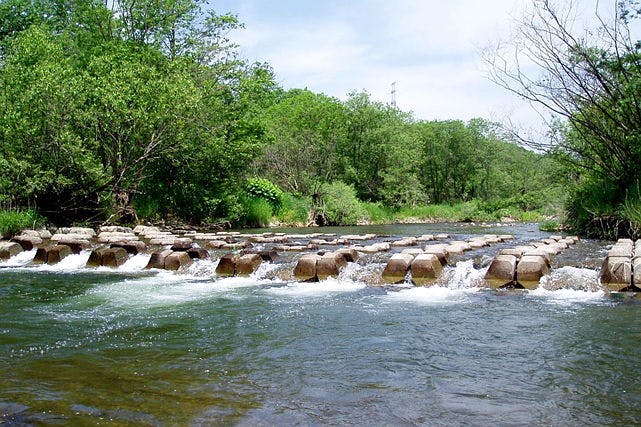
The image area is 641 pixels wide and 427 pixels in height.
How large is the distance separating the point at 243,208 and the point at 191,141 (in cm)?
412

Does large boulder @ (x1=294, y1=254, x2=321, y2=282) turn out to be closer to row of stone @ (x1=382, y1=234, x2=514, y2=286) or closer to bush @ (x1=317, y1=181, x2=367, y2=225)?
row of stone @ (x1=382, y1=234, x2=514, y2=286)

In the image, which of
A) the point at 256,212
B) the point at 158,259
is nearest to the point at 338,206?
the point at 256,212

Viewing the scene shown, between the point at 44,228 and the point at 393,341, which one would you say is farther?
the point at 44,228

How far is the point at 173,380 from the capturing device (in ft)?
14.8

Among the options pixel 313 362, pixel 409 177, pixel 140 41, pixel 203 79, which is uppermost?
pixel 140 41

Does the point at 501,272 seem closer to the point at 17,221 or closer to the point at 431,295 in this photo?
the point at 431,295

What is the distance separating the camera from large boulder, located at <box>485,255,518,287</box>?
8859 millimetres

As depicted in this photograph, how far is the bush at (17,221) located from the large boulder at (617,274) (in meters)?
15.4

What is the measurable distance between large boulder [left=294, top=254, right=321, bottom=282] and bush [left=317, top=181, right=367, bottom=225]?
63.6 ft

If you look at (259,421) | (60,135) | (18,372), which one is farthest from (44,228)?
(259,421)

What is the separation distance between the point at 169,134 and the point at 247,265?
11293 millimetres

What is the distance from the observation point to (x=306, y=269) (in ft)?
33.0

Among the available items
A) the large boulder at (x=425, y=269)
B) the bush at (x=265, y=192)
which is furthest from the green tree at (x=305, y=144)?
the large boulder at (x=425, y=269)

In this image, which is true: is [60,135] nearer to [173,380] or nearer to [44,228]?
[44,228]
